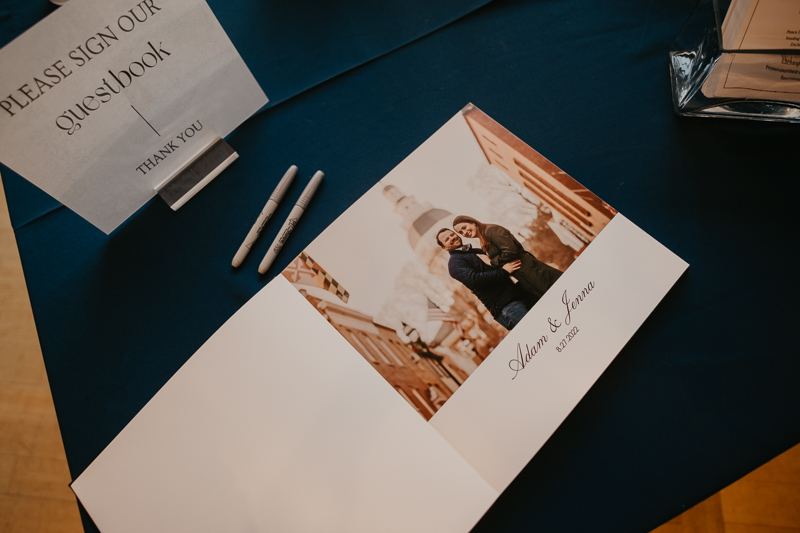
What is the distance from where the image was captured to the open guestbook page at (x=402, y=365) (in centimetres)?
36

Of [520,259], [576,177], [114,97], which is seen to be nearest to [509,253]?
[520,259]

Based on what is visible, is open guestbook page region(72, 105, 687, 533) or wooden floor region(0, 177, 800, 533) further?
wooden floor region(0, 177, 800, 533)

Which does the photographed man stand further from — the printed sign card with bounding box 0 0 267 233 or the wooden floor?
the wooden floor

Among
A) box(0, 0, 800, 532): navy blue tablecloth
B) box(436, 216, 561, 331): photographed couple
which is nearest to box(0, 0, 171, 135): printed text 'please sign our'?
box(0, 0, 800, 532): navy blue tablecloth

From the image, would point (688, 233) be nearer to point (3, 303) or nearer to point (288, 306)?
point (288, 306)

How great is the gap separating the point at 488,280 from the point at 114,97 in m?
0.40

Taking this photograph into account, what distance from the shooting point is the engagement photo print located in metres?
0.39

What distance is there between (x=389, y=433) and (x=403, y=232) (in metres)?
0.20

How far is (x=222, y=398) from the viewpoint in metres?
0.39

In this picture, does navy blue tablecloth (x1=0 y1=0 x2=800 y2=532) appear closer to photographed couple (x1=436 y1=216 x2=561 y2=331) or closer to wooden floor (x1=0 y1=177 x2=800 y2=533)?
photographed couple (x1=436 y1=216 x2=561 y2=331)

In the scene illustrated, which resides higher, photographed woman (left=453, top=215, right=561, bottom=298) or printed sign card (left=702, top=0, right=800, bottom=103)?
printed sign card (left=702, top=0, right=800, bottom=103)

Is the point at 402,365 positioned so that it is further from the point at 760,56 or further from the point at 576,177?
the point at 760,56

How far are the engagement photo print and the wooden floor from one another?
0.49 m

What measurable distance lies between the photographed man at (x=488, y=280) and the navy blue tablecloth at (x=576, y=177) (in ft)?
A: 0.36
